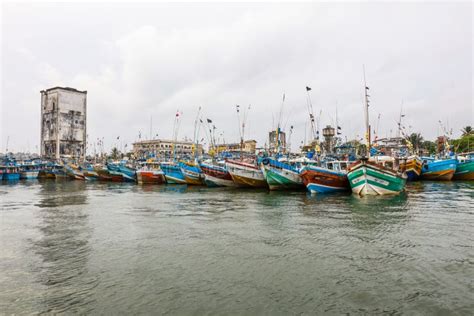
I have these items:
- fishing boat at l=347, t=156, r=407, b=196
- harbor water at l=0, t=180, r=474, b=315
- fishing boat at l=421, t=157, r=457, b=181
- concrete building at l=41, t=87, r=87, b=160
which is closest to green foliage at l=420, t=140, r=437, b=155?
fishing boat at l=421, t=157, r=457, b=181

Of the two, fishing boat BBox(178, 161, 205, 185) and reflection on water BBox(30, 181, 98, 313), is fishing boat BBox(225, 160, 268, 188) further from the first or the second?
reflection on water BBox(30, 181, 98, 313)

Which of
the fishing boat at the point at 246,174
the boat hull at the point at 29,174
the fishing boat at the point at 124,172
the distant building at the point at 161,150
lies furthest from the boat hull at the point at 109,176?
the fishing boat at the point at 246,174

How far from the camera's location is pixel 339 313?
→ 6035 millimetres

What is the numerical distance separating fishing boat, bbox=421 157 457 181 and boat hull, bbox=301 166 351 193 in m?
21.1

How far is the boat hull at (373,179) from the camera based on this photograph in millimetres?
23188

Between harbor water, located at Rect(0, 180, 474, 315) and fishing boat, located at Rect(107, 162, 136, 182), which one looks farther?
fishing boat, located at Rect(107, 162, 136, 182)

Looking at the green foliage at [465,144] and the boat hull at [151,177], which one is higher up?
the green foliage at [465,144]

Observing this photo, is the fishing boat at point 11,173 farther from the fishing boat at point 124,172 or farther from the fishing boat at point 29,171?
the fishing boat at point 124,172

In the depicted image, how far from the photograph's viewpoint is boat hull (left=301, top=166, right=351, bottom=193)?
87.7 feet

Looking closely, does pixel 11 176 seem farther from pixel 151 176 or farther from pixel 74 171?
pixel 151 176

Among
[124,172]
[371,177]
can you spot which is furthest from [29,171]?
[371,177]

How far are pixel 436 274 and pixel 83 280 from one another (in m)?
8.81

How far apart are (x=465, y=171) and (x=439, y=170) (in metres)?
3.86

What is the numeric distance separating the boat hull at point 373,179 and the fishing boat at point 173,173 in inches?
1008
